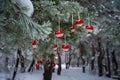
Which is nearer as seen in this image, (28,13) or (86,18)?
(28,13)

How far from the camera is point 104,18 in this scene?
7965 mm

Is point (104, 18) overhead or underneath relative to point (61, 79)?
overhead

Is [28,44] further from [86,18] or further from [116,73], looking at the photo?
[116,73]

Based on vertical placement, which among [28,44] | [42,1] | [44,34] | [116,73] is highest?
[42,1]

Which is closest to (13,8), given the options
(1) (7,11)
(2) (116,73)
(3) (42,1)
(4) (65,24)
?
(1) (7,11)

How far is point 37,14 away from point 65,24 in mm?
744

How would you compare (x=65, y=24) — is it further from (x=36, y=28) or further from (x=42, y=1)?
(x=36, y=28)

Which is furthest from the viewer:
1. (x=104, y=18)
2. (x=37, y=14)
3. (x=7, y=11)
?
(x=104, y=18)

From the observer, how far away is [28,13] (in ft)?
10.9

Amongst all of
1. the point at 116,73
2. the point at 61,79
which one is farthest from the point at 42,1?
the point at 116,73

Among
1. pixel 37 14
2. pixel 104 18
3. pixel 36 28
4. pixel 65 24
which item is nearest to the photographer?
pixel 36 28

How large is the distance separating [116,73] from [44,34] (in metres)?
21.7

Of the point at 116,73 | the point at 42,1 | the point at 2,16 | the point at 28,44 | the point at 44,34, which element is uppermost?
the point at 42,1

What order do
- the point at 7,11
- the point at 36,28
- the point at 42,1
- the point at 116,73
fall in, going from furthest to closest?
the point at 116,73 < the point at 42,1 < the point at 7,11 < the point at 36,28
